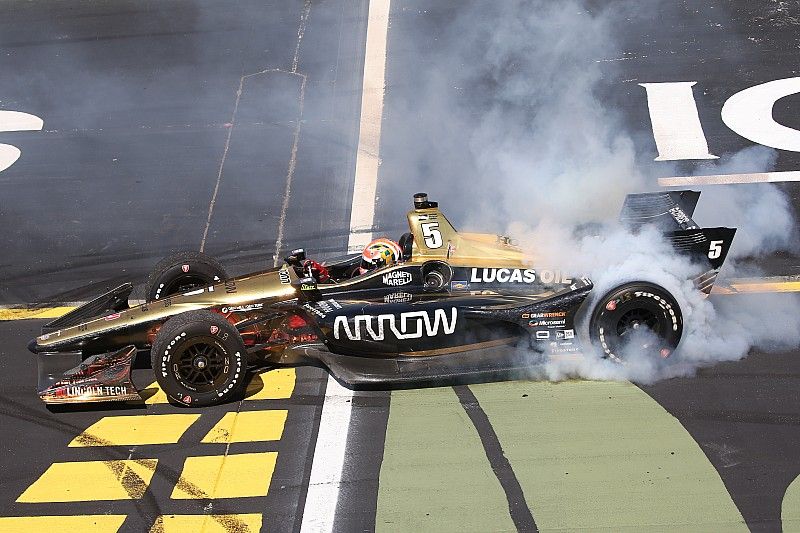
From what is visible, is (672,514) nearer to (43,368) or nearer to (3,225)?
(43,368)

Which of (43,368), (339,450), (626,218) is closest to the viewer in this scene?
(339,450)

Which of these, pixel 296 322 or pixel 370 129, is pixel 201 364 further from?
pixel 370 129

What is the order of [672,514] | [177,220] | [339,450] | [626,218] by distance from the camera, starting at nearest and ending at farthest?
[672,514] → [339,450] → [626,218] → [177,220]

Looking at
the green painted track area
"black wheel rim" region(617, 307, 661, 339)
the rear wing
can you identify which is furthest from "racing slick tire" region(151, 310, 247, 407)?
the rear wing

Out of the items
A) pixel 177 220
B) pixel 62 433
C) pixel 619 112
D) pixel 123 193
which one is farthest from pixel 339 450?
pixel 619 112

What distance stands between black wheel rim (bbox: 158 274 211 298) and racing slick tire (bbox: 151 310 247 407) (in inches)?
58.9

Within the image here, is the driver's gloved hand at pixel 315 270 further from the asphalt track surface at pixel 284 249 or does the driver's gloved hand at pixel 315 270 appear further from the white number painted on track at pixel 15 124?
the white number painted on track at pixel 15 124

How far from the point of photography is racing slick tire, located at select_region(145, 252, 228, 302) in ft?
35.6

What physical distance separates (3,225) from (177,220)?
228 centimetres

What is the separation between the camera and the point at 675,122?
14.7 metres

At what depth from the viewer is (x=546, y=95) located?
15.3 meters

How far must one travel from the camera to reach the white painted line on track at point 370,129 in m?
13.4

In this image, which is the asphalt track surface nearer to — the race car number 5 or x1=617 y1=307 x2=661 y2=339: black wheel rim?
x1=617 y1=307 x2=661 y2=339: black wheel rim

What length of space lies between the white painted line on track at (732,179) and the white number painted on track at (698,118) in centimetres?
52
